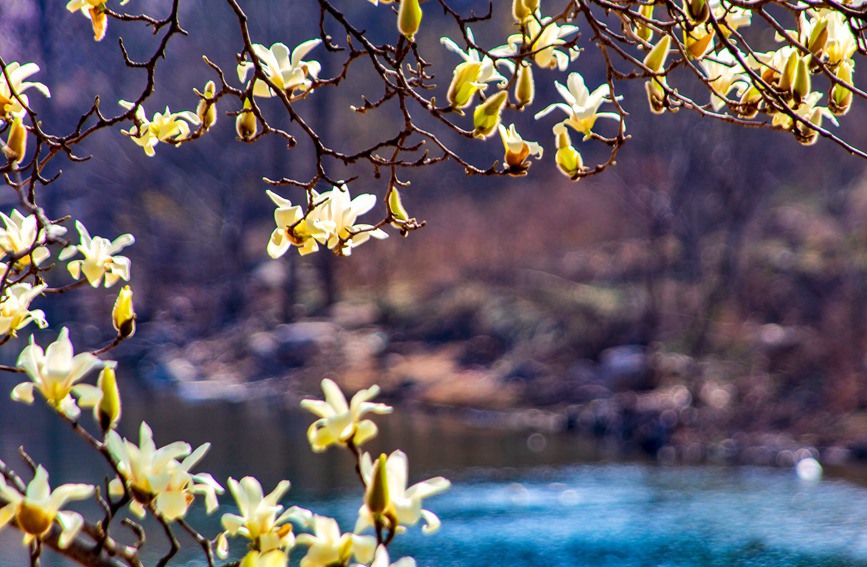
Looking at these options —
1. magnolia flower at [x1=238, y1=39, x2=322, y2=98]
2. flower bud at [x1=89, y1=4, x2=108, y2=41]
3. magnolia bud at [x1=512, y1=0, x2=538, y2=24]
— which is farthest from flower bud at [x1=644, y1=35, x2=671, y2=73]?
flower bud at [x1=89, y1=4, x2=108, y2=41]

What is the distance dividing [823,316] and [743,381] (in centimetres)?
97

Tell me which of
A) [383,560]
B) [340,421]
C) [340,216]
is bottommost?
[383,560]

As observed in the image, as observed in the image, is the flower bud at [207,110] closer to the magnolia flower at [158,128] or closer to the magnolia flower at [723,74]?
the magnolia flower at [158,128]

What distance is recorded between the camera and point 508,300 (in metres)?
9.69

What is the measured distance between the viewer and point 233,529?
0.74 m

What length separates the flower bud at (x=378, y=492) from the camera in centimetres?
67

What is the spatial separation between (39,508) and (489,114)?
0.55 metres

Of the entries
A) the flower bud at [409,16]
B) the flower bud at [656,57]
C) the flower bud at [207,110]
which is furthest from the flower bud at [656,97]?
the flower bud at [207,110]

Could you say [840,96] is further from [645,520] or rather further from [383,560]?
[645,520]

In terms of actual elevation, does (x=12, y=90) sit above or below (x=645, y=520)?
above

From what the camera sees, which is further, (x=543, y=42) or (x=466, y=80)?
(x=543, y=42)

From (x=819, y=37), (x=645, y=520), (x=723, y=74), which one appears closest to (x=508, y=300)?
(x=645, y=520)

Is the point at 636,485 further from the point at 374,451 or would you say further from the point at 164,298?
the point at 164,298

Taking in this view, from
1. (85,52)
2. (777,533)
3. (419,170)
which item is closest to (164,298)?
(419,170)
